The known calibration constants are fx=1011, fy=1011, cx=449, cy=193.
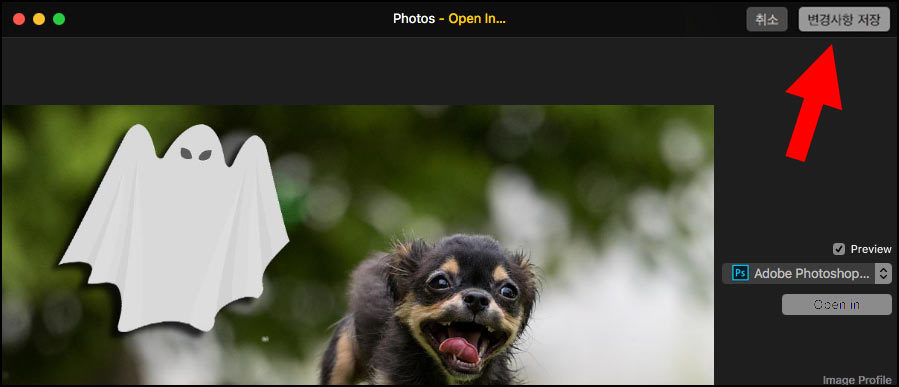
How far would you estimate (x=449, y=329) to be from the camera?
6.06 m

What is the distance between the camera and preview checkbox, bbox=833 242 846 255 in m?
6.27

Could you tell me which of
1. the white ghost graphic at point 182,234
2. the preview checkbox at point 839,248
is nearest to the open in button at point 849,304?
the preview checkbox at point 839,248

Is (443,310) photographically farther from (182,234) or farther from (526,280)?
(182,234)

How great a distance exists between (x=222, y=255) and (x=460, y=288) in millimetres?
1388

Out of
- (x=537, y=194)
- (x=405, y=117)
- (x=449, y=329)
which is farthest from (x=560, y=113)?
(x=449, y=329)

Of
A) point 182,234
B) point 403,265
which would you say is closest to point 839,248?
point 403,265

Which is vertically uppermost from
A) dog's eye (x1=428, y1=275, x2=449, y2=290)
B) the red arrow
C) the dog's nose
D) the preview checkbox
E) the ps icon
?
the red arrow

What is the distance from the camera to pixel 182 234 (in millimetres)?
5691

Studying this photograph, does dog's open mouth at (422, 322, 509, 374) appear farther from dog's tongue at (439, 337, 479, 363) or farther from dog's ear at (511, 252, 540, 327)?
dog's ear at (511, 252, 540, 327)

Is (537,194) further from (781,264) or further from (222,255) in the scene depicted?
(222,255)

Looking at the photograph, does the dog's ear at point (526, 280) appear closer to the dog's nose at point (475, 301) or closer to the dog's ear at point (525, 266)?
the dog's ear at point (525, 266)

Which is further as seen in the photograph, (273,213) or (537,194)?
(537,194)

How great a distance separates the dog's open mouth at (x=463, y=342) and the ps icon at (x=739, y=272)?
5.06 ft

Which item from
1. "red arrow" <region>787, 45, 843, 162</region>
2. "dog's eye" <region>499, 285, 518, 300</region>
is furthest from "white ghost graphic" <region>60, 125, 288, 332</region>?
"red arrow" <region>787, 45, 843, 162</region>
